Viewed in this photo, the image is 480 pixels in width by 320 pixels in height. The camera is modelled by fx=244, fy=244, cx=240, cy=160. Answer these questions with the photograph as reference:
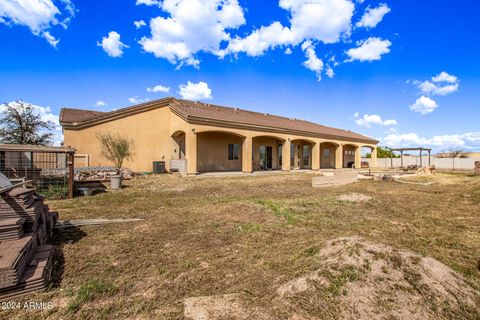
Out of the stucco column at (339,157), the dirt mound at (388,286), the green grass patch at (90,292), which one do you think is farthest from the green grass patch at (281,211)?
the stucco column at (339,157)

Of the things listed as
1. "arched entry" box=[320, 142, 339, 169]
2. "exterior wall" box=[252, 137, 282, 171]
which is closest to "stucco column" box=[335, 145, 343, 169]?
"arched entry" box=[320, 142, 339, 169]

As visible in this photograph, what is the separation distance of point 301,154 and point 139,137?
55.7 ft

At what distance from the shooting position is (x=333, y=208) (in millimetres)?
7973

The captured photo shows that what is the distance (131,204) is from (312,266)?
23.2ft

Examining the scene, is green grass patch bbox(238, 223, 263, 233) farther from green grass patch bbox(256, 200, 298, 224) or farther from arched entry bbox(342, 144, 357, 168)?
arched entry bbox(342, 144, 357, 168)

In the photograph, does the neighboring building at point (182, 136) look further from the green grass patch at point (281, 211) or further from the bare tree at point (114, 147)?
the green grass patch at point (281, 211)

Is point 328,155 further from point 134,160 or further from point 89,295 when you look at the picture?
point 89,295

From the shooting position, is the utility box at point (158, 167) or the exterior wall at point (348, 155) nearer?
the utility box at point (158, 167)

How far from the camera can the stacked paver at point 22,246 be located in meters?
2.96

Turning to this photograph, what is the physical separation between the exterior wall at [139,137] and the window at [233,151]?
16.2 ft

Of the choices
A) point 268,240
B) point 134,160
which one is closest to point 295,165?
point 134,160

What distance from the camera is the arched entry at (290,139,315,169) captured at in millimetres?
26245

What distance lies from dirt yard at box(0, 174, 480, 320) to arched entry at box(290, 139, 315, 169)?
62.5 feet

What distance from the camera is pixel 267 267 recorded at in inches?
153
